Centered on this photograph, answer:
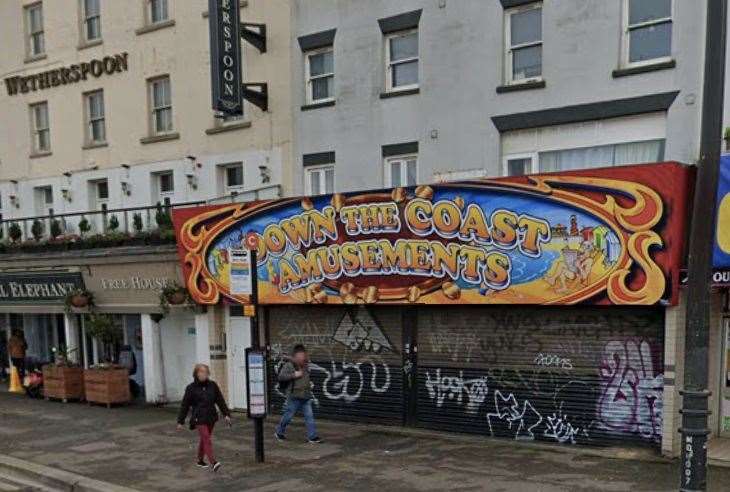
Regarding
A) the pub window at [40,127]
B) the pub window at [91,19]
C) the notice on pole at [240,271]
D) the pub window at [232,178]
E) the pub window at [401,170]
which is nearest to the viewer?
the notice on pole at [240,271]

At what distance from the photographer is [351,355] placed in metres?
13.5

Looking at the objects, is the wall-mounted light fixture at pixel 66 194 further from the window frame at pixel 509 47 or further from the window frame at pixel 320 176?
the window frame at pixel 509 47

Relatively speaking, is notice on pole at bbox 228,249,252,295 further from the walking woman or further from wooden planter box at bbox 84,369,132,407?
wooden planter box at bbox 84,369,132,407

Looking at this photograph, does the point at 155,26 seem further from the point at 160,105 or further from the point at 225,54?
the point at 225,54

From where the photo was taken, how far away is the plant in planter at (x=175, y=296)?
1555cm

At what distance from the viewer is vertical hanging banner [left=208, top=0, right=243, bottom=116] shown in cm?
1512

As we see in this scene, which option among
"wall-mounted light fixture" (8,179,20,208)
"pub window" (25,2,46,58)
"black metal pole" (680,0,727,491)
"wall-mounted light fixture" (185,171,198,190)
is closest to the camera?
"black metal pole" (680,0,727,491)

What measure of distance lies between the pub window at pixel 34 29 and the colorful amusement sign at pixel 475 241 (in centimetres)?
1007

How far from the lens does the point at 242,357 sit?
1537 cm

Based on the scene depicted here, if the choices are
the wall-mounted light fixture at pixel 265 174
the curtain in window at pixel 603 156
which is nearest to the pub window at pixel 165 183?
the wall-mounted light fixture at pixel 265 174

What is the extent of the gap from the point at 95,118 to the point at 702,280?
17.7 m

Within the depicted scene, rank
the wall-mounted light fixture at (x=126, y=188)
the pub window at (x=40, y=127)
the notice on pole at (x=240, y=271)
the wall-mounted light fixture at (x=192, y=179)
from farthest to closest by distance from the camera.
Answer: the pub window at (x=40, y=127), the wall-mounted light fixture at (x=126, y=188), the wall-mounted light fixture at (x=192, y=179), the notice on pole at (x=240, y=271)

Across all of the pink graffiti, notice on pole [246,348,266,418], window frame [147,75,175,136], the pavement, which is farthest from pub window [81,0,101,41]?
the pink graffiti

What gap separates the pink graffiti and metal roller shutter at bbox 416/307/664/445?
0.01 meters
